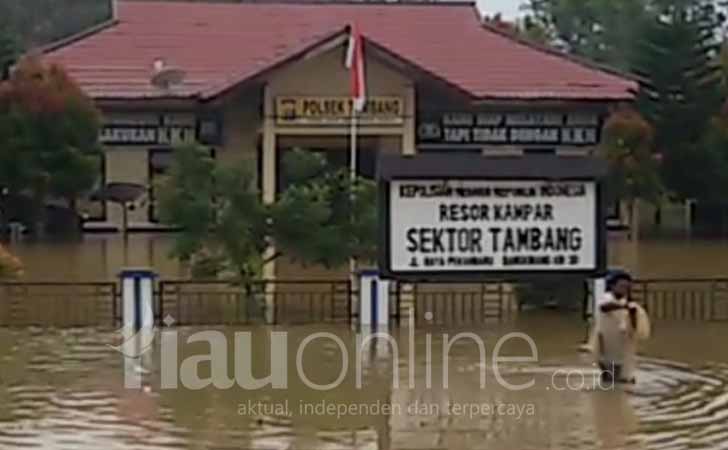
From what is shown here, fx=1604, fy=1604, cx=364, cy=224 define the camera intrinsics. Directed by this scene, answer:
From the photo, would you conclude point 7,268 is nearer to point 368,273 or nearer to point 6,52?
point 368,273

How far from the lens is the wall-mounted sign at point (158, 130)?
4097cm

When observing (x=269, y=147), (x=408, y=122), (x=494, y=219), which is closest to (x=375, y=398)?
(x=494, y=219)

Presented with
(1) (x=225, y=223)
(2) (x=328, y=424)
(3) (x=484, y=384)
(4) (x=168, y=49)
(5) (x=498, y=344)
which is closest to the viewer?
(2) (x=328, y=424)

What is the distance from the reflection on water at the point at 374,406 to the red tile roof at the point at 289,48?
20.8 m

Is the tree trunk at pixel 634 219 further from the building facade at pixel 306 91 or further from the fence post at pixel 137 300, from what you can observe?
the fence post at pixel 137 300

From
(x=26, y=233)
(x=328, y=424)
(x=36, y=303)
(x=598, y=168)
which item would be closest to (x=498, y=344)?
(x=598, y=168)

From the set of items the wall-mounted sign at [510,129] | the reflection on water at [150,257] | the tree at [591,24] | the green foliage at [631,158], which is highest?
the tree at [591,24]

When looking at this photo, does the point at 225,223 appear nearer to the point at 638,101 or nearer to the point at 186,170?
the point at 186,170

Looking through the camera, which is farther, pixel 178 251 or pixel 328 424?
pixel 178 251

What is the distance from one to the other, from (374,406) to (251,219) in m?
7.95

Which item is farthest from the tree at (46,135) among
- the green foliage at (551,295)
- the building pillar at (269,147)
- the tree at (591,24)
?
the tree at (591,24)

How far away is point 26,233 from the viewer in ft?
128

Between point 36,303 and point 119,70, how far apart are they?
18.9 m

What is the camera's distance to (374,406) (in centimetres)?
1469
